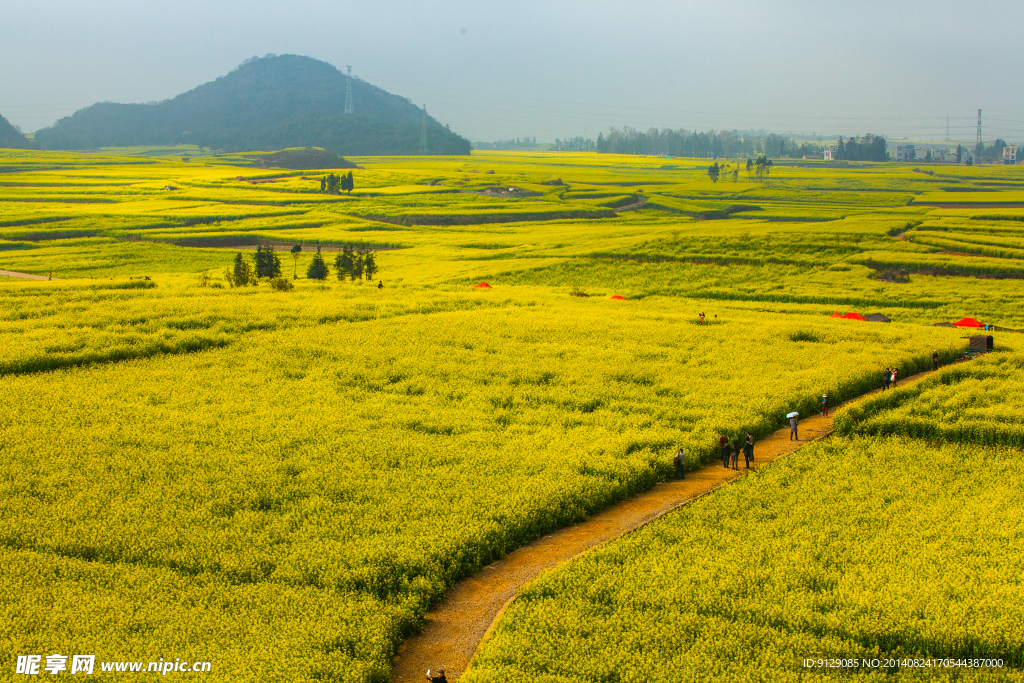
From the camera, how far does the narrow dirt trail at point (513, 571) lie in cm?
1483

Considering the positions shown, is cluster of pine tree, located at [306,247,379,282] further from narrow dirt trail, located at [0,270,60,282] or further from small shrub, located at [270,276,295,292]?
narrow dirt trail, located at [0,270,60,282]

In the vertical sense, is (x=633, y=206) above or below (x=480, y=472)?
above

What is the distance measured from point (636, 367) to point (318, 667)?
22.9 metres

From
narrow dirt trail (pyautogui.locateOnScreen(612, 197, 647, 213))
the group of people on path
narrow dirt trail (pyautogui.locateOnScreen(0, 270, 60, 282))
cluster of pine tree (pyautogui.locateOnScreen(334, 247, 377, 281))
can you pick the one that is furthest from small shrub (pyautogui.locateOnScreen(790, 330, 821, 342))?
narrow dirt trail (pyautogui.locateOnScreen(612, 197, 647, 213))

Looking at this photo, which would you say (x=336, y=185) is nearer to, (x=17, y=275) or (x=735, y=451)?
(x=17, y=275)

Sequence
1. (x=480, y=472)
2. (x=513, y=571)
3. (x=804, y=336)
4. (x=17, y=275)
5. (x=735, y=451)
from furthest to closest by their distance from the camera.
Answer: (x=17, y=275)
(x=804, y=336)
(x=735, y=451)
(x=480, y=472)
(x=513, y=571)

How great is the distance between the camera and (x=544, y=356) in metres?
36.0

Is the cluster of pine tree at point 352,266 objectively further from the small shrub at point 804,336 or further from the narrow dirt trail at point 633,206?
the narrow dirt trail at point 633,206

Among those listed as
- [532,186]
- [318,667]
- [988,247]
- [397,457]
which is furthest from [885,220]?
[318,667]

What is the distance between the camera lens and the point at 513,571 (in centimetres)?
1798

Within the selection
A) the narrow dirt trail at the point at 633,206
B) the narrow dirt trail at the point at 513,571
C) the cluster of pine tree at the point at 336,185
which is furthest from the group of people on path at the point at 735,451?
the cluster of pine tree at the point at 336,185

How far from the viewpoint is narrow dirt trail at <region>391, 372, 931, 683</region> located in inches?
584

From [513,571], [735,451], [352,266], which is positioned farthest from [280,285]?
[513,571]

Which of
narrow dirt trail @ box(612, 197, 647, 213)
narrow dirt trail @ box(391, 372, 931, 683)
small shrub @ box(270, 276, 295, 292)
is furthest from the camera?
narrow dirt trail @ box(612, 197, 647, 213)
